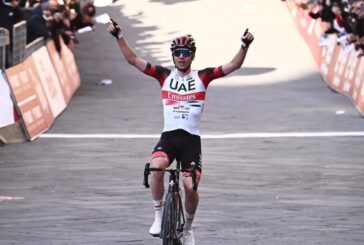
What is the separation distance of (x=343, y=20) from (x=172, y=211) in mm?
15725

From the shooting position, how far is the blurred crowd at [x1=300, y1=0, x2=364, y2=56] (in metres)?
23.8

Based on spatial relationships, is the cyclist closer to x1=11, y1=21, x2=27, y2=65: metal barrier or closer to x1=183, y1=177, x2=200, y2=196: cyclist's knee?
x1=183, y1=177, x2=200, y2=196: cyclist's knee

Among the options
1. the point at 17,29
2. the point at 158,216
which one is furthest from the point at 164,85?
the point at 17,29

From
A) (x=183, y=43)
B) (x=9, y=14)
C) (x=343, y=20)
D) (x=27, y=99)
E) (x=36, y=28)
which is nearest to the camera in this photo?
(x=183, y=43)

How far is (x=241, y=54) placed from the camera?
11680 millimetres

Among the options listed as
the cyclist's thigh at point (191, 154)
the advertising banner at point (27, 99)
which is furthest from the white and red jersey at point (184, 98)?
the advertising banner at point (27, 99)

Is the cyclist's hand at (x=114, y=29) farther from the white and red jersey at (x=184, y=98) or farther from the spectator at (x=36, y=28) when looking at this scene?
the spectator at (x=36, y=28)

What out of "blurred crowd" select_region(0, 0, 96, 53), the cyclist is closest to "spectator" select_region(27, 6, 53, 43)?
"blurred crowd" select_region(0, 0, 96, 53)

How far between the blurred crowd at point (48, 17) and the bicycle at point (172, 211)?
11.7 m

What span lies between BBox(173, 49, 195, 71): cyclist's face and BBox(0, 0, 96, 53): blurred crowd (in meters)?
10.9

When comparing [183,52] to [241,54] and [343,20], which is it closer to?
[241,54]

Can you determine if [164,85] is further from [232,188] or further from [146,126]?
[146,126]

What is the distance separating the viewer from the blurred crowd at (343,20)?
23.8 meters

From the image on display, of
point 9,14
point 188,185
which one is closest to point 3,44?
point 9,14
